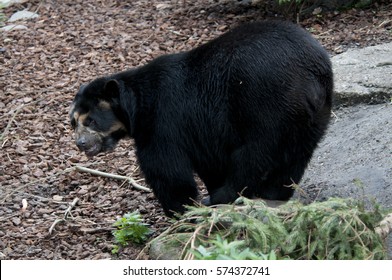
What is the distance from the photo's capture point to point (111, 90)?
6.97 meters

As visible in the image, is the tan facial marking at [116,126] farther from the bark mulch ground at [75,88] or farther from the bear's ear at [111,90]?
the bark mulch ground at [75,88]

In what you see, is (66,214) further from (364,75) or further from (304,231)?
(364,75)

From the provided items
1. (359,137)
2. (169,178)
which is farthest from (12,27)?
(359,137)

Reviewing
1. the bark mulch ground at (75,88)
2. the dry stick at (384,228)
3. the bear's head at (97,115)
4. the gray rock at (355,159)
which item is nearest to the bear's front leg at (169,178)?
the bark mulch ground at (75,88)

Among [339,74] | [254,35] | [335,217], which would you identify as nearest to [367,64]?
[339,74]

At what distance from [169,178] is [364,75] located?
3.18 m

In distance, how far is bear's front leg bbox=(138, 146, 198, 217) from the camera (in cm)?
677

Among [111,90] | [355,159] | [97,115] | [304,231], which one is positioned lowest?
[355,159]

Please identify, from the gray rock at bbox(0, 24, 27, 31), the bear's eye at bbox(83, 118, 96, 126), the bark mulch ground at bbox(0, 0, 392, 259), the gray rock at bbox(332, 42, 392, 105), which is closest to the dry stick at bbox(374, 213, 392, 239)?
the bark mulch ground at bbox(0, 0, 392, 259)

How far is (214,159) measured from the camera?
273 inches

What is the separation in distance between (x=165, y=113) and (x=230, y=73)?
74 cm

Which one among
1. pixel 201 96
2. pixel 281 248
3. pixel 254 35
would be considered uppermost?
pixel 254 35

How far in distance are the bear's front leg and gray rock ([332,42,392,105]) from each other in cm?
261

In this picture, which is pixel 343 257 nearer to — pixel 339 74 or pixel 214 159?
pixel 214 159
